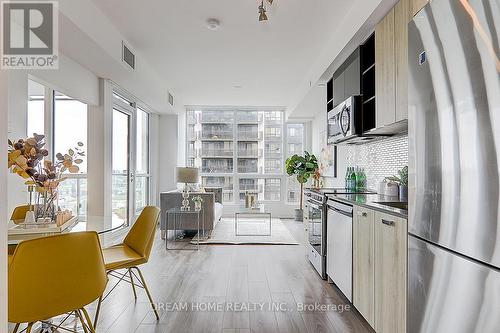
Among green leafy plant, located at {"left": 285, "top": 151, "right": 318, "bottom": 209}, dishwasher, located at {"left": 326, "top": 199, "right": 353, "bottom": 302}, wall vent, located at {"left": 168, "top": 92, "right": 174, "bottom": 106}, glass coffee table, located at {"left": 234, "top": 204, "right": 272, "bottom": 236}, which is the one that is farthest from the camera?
green leafy plant, located at {"left": 285, "top": 151, "right": 318, "bottom": 209}

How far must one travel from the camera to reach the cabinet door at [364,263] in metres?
2.16

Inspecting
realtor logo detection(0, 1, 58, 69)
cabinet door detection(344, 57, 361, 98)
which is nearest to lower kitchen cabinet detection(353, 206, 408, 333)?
cabinet door detection(344, 57, 361, 98)

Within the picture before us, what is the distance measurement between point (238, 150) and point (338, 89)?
15.1 feet

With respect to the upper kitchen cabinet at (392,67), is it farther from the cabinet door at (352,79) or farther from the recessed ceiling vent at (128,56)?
the recessed ceiling vent at (128,56)

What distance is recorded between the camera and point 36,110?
4.79 meters

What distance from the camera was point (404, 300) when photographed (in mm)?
1718

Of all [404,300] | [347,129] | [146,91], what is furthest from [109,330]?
[146,91]

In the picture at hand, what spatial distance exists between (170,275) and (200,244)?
1.42 meters

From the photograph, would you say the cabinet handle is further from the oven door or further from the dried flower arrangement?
the dried flower arrangement

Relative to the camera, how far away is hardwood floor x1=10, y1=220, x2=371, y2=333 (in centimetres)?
232

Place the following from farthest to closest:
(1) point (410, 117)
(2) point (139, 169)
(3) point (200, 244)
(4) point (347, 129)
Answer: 1. (2) point (139, 169)
2. (3) point (200, 244)
3. (4) point (347, 129)
4. (1) point (410, 117)

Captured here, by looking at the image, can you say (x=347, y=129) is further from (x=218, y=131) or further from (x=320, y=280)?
(x=218, y=131)

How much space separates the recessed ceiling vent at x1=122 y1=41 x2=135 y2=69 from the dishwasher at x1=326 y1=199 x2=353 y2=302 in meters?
2.93

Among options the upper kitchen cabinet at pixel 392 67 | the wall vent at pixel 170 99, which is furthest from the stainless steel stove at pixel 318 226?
the wall vent at pixel 170 99
